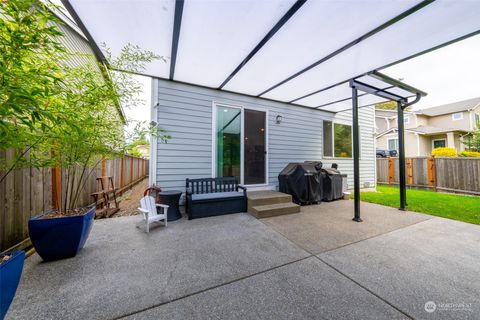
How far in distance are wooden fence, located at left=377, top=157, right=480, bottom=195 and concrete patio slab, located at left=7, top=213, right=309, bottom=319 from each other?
8288 millimetres

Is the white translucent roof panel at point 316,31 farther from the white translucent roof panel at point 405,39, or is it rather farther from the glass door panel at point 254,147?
the glass door panel at point 254,147

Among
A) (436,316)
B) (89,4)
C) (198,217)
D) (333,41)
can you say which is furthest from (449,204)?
(89,4)

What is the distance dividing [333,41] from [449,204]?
5655 mm

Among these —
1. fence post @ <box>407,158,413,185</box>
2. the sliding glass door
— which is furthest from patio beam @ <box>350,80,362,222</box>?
fence post @ <box>407,158,413,185</box>

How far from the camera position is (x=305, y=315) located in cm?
126

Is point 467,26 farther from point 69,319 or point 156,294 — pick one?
point 69,319

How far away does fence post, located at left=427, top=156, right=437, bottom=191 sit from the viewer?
6789 millimetres

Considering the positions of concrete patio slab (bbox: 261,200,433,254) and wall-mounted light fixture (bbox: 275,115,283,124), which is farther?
wall-mounted light fixture (bbox: 275,115,283,124)

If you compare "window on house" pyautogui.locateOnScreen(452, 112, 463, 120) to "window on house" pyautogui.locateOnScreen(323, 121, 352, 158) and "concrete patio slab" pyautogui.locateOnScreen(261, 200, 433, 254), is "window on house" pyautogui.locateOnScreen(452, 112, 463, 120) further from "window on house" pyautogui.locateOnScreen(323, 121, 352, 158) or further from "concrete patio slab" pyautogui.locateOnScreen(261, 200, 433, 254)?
"concrete patio slab" pyautogui.locateOnScreen(261, 200, 433, 254)

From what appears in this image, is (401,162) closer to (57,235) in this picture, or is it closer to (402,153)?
(402,153)

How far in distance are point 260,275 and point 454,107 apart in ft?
76.5

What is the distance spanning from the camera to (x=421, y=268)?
1841 millimetres

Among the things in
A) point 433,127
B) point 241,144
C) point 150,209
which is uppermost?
point 433,127

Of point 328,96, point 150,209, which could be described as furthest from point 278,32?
point 150,209
